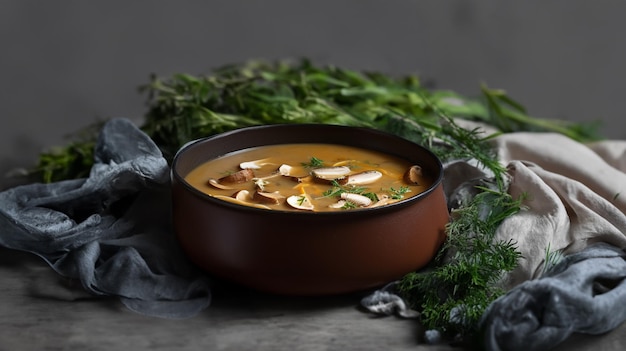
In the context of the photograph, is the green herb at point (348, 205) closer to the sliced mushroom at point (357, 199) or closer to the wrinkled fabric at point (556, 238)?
the sliced mushroom at point (357, 199)

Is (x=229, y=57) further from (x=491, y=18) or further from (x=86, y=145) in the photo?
(x=86, y=145)

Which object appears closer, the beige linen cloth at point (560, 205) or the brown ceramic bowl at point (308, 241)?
the brown ceramic bowl at point (308, 241)

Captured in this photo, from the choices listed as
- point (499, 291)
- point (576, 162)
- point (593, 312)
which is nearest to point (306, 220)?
point (499, 291)

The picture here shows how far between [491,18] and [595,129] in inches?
51.0

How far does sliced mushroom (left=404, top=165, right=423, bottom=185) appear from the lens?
2.07 meters

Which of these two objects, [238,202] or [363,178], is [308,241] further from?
[363,178]

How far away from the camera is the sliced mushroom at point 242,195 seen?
193 centimetres

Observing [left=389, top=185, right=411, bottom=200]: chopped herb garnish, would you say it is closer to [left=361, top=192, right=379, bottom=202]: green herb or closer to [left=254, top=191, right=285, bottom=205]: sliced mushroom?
[left=361, top=192, right=379, bottom=202]: green herb

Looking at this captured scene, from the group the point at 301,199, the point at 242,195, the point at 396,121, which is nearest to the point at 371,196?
the point at 301,199

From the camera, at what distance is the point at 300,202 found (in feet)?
6.27

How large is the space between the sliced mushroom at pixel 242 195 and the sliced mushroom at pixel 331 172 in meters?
0.17

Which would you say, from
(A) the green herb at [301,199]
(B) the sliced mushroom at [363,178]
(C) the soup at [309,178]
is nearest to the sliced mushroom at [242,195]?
(C) the soup at [309,178]

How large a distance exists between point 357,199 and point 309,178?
0.52ft

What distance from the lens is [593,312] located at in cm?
176
